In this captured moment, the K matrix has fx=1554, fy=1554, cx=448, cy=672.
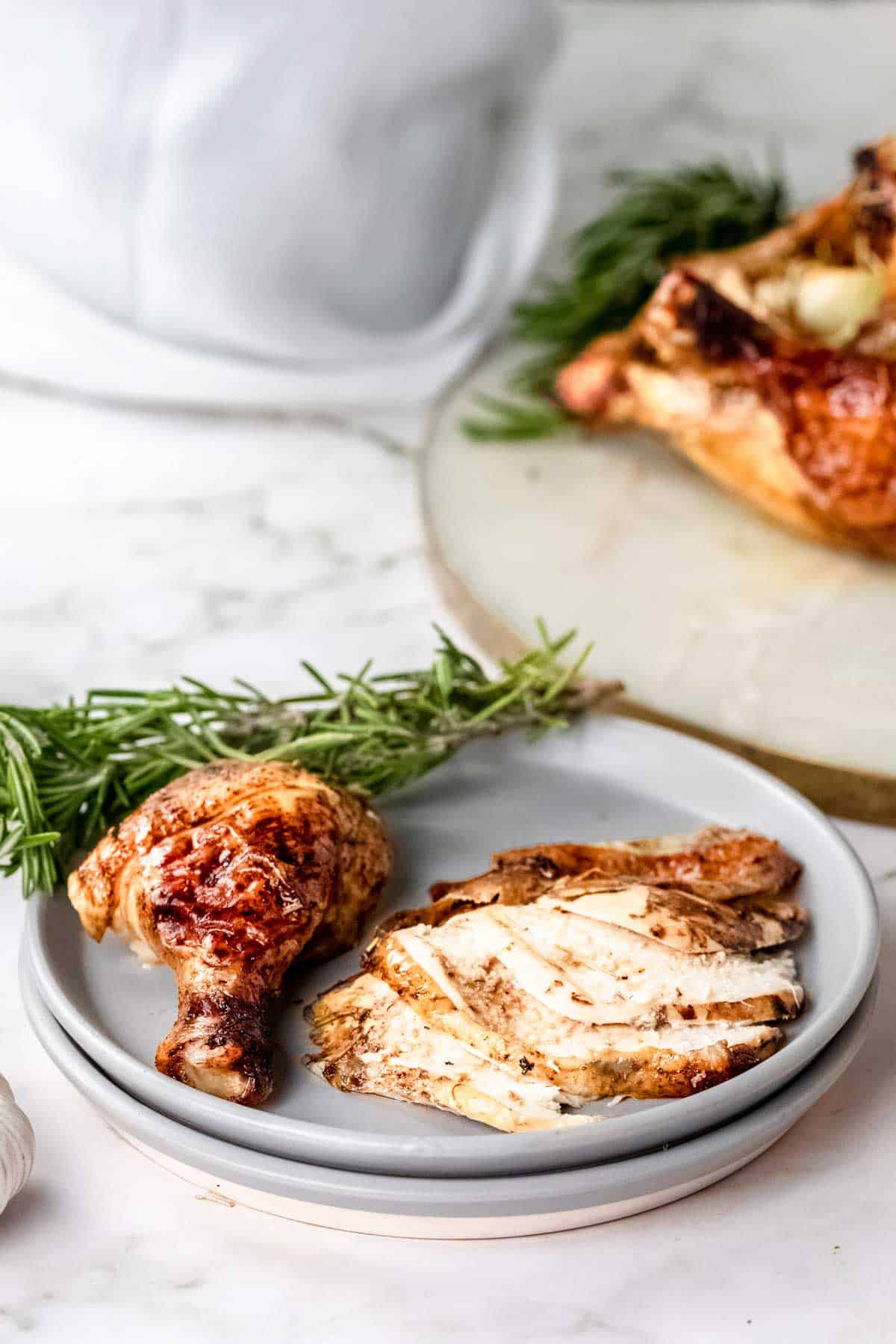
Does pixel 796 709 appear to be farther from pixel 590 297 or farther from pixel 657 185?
pixel 657 185

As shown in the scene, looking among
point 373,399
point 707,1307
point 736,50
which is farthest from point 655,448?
point 736,50

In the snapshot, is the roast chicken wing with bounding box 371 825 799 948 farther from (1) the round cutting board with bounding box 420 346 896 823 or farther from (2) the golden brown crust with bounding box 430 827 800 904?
(1) the round cutting board with bounding box 420 346 896 823

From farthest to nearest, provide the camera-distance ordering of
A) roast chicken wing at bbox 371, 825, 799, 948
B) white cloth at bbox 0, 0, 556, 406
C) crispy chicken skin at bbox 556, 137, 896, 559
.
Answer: white cloth at bbox 0, 0, 556, 406, crispy chicken skin at bbox 556, 137, 896, 559, roast chicken wing at bbox 371, 825, 799, 948

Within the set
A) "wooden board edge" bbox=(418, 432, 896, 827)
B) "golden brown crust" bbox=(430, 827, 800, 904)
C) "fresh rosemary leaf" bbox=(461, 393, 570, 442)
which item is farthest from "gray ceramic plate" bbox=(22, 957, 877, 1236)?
"fresh rosemary leaf" bbox=(461, 393, 570, 442)

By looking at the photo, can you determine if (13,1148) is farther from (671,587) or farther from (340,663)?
(671,587)

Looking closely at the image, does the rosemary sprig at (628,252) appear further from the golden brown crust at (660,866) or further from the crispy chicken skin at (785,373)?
the golden brown crust at (660,866)

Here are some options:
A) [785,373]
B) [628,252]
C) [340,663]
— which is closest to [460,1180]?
[340,663]
